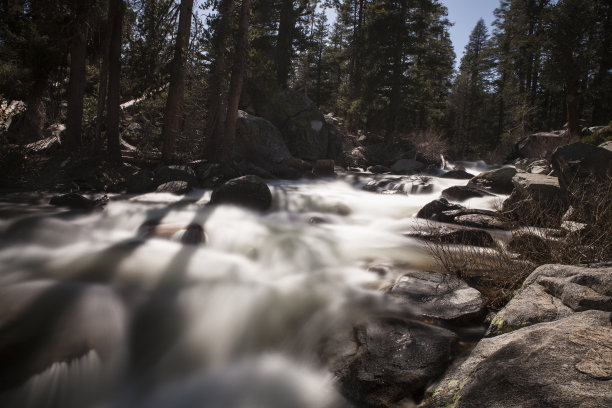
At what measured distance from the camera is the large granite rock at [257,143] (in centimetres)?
1827

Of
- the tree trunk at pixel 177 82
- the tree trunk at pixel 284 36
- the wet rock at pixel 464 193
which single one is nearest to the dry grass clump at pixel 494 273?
the wet rock at pixel 464 193

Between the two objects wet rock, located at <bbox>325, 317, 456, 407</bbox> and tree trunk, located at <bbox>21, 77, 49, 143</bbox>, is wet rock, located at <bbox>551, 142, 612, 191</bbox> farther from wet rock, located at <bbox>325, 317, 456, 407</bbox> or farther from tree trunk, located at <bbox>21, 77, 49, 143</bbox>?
tree trunk, located at <bbox>21, 77, 49, 143</bbox>

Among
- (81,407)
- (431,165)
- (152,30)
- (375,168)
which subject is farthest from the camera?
(431,165)

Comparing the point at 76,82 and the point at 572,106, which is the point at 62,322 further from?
the point at 572,106

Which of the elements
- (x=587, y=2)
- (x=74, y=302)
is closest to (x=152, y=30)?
(x=74, y=302)

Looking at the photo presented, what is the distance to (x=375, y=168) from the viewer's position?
21.5 metres

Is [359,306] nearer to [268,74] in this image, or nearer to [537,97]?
[268,74]

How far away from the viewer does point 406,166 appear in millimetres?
22312

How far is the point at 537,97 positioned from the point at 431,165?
17.5 m

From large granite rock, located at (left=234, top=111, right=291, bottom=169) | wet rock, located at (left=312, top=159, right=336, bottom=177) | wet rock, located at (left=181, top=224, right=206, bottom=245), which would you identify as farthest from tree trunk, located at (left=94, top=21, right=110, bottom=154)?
wet rock, located at (left=312, top=159, right=336, bottom=177)

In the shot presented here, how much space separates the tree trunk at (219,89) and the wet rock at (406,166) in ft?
37.6

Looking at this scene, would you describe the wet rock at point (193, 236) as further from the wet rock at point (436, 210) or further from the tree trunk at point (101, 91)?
the tree trunk at point (101, 91)

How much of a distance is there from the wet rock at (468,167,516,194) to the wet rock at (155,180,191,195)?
11.3 meters

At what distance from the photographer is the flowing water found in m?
3.39
